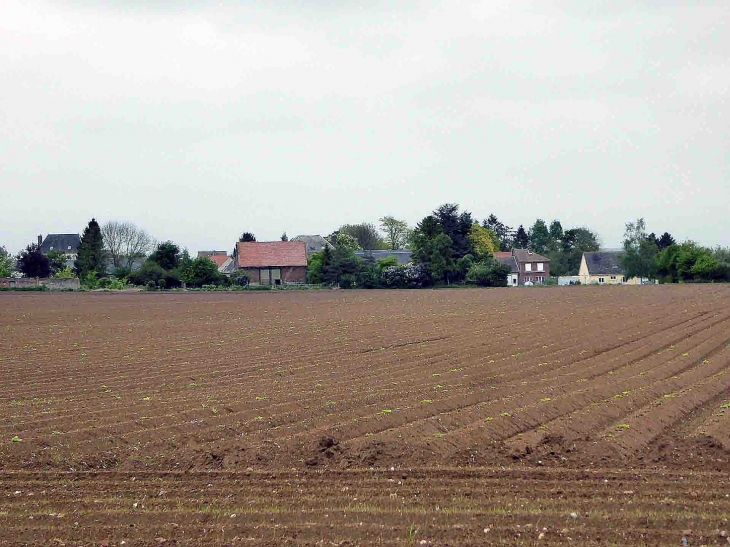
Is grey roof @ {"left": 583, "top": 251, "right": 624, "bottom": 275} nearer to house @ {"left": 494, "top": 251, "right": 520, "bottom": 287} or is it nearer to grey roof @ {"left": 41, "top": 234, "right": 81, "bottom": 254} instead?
house @ {"left": 494, "top": 251, "right": 520, "bottom": 287}

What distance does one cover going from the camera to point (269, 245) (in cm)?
10031

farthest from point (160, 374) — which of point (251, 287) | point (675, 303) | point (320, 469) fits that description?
point (251, 287)

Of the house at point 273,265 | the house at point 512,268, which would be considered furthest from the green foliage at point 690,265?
the house at point 273,265

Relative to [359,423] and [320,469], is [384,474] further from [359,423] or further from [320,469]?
[359,423]

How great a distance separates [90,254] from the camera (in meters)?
104

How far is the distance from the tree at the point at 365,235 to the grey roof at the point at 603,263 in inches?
1650

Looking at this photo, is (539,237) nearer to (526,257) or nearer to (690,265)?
(526,257)

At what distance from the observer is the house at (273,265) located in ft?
319

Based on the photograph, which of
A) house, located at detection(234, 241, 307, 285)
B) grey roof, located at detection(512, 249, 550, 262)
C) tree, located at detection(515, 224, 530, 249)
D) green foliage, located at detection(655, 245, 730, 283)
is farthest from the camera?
tree, located at detection(515, 224, 530, 249)

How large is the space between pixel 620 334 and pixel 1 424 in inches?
809

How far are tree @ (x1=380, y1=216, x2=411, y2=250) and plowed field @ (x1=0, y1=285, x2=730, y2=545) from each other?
12842 centimetres

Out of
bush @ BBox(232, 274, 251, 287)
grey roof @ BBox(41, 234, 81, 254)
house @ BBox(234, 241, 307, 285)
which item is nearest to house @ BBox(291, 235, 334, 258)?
house @ BBox(234, 241, 307, 285)

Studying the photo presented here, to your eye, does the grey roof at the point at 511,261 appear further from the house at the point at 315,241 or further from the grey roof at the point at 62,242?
the grey roof at the point at 62,242

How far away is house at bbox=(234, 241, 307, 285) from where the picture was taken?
319 ft
